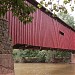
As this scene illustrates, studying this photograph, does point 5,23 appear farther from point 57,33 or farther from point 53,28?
point 57,33

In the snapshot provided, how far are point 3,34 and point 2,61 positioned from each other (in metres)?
1.08

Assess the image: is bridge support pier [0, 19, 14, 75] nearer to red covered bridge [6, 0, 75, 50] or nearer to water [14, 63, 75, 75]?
red covered bridge [6, 0, 75, 50]

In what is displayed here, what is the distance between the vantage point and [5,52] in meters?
10.6

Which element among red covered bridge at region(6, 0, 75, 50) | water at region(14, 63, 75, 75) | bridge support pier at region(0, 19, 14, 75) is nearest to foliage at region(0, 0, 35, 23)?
bridge support pier at region(0, 19, 14, 75)

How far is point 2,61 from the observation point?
33.8 feet

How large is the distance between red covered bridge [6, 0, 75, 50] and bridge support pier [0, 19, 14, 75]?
1.80 m

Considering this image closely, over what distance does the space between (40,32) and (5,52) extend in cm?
744

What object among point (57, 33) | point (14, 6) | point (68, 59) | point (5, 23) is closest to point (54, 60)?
point (68, 59)

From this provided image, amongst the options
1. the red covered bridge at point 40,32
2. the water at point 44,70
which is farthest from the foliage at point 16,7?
the water at point 44,70

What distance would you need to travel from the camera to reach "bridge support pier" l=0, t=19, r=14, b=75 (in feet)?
33.9

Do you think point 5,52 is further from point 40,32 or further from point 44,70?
point 44,70

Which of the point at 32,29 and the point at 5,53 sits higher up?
the point at 32,29

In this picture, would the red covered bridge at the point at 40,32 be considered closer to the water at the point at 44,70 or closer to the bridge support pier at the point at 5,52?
the bridge support pier at the point at 5,52

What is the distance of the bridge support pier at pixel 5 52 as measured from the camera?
406 inches
